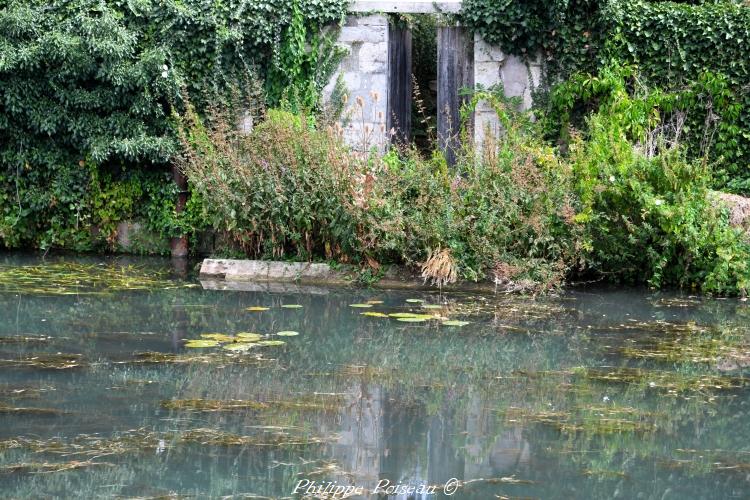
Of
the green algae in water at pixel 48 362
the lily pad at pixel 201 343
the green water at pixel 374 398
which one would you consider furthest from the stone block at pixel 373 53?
the green algae in water at pixel 48 362

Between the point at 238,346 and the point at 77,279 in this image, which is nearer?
the point at 238,346

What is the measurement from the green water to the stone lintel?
4882 millimetres

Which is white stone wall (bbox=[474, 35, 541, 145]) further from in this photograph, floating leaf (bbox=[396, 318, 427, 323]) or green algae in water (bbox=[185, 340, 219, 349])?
green algae in water (bbox=[185, 340, 219, 349])

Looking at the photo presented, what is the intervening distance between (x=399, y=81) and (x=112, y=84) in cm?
388

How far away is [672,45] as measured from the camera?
1230cm

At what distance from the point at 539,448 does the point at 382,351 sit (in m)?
2.22

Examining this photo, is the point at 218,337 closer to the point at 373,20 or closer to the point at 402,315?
the point at 402,315

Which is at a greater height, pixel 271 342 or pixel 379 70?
pixel 379 70

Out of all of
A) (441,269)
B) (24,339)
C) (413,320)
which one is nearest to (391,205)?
(441,269)

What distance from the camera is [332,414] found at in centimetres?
577

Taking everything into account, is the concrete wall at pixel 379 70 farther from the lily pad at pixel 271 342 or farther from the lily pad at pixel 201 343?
the lily pad at pixel 201 343

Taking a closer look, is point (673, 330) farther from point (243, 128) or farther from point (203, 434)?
point (243, 128)

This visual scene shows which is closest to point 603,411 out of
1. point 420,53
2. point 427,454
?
point 427,454

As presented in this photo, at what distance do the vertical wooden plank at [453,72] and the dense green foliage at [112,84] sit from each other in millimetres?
1424
